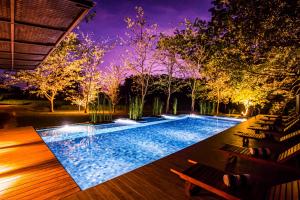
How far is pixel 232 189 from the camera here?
208 centimetres

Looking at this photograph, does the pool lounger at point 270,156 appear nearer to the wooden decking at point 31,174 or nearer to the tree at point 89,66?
the wooden decking at point 31,174

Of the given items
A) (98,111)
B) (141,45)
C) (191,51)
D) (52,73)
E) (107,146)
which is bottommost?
(107,146)

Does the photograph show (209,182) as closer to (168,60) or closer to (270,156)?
(270,156)

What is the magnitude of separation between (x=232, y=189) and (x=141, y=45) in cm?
1152

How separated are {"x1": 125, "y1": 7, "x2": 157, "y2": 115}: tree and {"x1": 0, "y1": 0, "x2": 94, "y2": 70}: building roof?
Answer: 27.6 ft

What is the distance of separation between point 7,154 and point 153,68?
34.2 feet

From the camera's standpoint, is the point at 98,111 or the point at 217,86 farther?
the point at 217,86

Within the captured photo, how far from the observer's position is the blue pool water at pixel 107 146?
4.38 m

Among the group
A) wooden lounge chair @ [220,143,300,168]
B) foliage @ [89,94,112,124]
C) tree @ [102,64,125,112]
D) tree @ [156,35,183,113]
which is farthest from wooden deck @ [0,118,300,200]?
tree @ [102,64,125,112]

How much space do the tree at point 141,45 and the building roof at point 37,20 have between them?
27.6 feet

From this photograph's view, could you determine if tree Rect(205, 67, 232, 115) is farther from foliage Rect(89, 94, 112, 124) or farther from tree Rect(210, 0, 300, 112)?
foliage Rect(89, 94, 112, 124)

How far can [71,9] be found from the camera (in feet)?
8.49

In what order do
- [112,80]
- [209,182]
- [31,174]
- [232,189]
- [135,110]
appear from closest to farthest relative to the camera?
[232,189], [209,182], [31,174], [135,110], [112,80]

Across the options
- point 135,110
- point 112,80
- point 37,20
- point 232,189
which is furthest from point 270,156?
point 112,80
